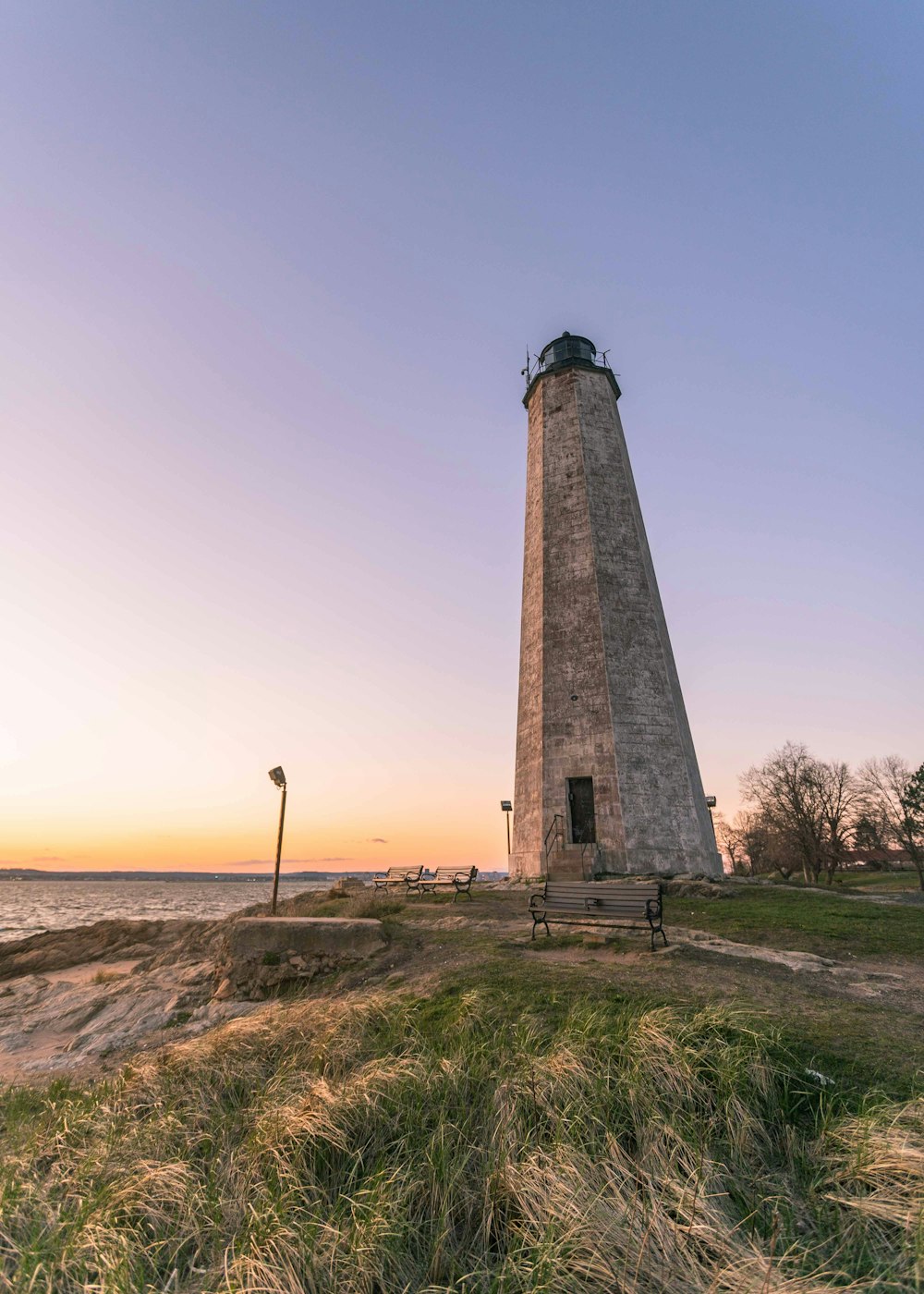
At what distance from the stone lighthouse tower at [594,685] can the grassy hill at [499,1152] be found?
12.8 m

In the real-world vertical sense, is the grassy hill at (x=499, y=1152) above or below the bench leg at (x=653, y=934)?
below

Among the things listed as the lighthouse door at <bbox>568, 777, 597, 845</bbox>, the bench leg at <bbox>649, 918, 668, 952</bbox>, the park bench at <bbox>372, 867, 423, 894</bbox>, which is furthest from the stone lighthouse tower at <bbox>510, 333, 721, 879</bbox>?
the bench leg at <bbox>649, 918, 668, 952</bbox>

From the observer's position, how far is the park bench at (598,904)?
9883mm

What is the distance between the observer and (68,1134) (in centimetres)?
496

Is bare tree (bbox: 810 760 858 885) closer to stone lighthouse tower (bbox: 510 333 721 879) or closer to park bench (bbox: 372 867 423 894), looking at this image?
stone lighthouse tower (bbox: 510 333 721 879)

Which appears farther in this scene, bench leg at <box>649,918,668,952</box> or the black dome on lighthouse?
the black dome on lighthouse

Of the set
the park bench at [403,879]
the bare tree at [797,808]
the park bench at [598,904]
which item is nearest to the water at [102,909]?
the park bench at [403,879]

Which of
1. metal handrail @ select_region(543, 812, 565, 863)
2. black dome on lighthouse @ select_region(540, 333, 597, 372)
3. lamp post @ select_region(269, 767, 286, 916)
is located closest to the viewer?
lamp post @ select_region(269, 767, 286, 916)

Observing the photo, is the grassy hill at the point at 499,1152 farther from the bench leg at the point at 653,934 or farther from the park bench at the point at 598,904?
the park bench at the point at 598,904

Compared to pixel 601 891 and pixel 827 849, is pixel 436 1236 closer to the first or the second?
pixel 601 891

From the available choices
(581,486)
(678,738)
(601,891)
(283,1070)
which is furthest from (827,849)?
(283,1070)

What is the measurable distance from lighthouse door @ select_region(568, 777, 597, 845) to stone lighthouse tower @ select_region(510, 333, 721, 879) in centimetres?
4

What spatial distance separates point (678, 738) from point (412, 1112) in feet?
60.3

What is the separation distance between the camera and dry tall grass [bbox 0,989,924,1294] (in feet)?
10.2
